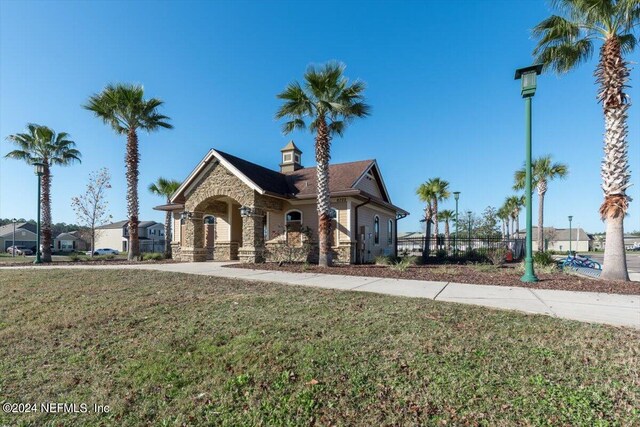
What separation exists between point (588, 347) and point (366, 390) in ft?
9.84

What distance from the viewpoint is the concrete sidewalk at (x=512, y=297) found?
5.64 m

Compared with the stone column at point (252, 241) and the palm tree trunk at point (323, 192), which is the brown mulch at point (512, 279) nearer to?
the palm tree trunk at point (323, 192)

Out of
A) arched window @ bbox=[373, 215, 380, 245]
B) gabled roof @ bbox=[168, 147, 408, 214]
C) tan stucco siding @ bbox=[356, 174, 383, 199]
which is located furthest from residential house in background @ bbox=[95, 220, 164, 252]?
arched window @ bbox=[373, 215, 380, 245]

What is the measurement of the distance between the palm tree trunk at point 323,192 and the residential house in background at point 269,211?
1948 millimetres

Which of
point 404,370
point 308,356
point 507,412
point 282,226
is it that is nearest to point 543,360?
point 507,412

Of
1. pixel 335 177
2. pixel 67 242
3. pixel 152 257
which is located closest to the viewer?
pixel 335 177

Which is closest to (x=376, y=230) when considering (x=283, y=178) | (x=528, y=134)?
(x=283, y=178)

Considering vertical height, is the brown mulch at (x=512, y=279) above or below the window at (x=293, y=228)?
below

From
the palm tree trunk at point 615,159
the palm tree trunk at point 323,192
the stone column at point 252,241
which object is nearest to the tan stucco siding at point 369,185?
the palm tree trunk at point 323,192

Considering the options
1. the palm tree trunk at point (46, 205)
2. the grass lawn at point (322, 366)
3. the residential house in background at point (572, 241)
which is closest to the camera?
the grass lawn at point (322, 366)

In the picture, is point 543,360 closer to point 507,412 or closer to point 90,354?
point 507,412

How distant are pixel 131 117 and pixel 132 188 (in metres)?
4.25

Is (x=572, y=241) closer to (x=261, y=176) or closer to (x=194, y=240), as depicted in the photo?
(x=261, y=176)

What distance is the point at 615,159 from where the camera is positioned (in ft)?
31.5
